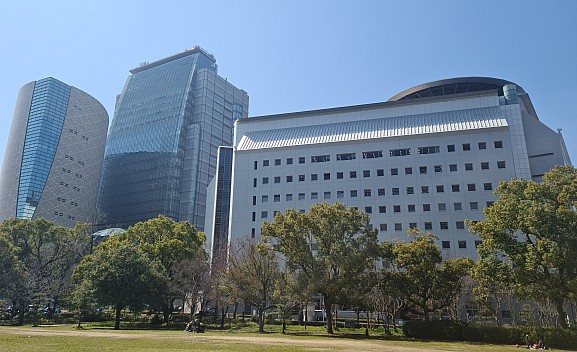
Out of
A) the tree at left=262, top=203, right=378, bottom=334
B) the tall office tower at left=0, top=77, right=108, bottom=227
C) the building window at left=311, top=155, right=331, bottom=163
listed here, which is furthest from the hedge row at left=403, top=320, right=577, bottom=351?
the tall office tower at left=0, top=77, right=108, bottom=227

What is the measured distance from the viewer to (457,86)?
7212 centimetres

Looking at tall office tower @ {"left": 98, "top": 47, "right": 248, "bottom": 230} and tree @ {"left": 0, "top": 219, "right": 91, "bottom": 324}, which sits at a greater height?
tall office tower @ {"left": 98, "top": 47, "right": 248, "bottom": 230}

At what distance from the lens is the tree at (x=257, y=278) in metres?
40.2

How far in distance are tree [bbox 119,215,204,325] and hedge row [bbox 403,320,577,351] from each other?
947 inches

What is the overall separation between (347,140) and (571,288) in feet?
135

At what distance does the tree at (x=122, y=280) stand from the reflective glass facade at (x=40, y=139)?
78189 mm

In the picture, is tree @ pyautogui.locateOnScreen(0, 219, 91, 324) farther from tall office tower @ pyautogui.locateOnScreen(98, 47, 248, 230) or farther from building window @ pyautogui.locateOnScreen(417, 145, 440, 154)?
tall office tower @ pyautogui.locateOnScreen(98, 47, 248, 230)

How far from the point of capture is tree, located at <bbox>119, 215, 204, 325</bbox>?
46.6 meters

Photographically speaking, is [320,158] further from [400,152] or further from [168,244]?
[168,244]

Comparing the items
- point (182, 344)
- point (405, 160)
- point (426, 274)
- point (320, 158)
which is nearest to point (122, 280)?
point (182, 344)

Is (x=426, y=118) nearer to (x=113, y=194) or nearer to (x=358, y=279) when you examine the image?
(x=358, y=279)

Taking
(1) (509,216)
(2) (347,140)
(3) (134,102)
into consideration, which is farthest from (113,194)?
(1) (509,216)

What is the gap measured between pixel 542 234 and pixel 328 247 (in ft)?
52.1

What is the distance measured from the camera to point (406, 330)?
35.8m
